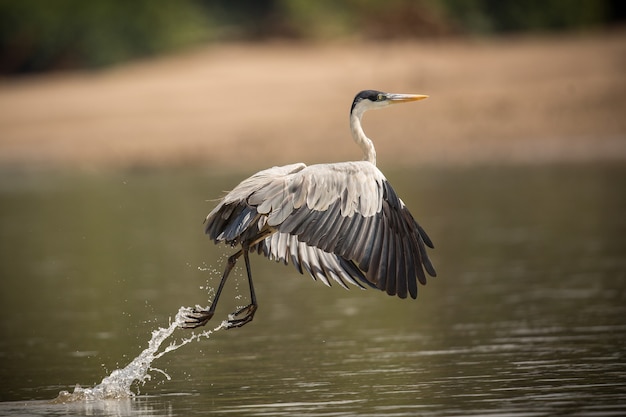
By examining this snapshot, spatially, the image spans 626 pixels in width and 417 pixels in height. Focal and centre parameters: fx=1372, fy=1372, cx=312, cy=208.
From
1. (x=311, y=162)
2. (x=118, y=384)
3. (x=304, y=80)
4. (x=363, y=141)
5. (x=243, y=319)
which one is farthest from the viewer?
(x=304, y=80)

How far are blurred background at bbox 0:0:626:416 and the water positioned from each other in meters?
0.03

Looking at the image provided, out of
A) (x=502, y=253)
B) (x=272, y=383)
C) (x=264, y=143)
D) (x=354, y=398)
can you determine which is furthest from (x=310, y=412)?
(x=264, y=143)

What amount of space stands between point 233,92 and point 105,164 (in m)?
4.28

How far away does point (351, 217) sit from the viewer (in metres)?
7.35

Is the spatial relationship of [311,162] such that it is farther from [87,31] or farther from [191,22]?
[191,22]

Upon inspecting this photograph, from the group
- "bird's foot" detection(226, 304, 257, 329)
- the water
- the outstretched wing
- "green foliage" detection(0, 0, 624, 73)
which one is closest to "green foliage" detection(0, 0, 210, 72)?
"green foliage" detection(0, 0, 624, 73)

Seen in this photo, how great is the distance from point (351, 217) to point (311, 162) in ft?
48.1

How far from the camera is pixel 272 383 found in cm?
765

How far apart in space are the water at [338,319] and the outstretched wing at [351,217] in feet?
2.17

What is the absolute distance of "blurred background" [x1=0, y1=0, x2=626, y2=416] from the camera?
7973 millimetres

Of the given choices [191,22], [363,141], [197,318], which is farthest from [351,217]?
[191,22]

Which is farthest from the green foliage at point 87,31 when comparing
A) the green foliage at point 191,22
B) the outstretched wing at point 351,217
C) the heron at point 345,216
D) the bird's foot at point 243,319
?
the outstretched wing at point 351,217

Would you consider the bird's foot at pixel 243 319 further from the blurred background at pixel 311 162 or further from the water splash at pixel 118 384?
the blurred background at pixel 311 162

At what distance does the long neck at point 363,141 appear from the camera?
8086 millimetres
